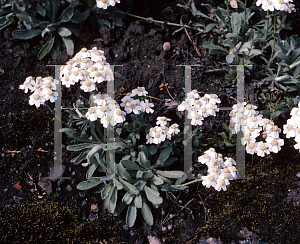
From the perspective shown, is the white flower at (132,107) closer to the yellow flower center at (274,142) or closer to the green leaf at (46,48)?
the yellow flower center at (274,142)

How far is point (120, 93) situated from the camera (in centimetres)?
268

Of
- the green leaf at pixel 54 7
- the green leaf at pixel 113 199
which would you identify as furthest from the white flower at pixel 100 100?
the green leaf at pixel 54 7

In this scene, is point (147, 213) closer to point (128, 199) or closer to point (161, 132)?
point (128, 199)

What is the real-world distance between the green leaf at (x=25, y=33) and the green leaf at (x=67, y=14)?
0.31 meters

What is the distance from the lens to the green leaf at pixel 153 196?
1.89m

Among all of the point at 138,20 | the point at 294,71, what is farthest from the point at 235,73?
the point at 138,20

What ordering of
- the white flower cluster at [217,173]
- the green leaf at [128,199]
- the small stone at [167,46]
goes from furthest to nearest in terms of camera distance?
1. the small stone at [167,46]
2. the green leaf at [128,199]
3. the white flower cluster at [217,173]

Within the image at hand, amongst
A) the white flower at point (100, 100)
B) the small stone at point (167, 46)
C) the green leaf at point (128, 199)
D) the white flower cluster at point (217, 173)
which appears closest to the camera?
the white flower cluster at point (217, 173)

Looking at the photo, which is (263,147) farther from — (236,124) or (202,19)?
(202,19)

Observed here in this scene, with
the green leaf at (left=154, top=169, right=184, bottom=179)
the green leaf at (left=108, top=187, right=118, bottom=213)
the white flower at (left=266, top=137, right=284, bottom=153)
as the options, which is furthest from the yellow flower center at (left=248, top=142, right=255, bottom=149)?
the green leaf at (left=108, top=187, right=118, bottom=213)

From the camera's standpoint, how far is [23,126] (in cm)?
255

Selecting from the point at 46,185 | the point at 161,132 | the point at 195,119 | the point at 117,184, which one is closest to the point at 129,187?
the point at 117,184

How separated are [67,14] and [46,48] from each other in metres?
0.43

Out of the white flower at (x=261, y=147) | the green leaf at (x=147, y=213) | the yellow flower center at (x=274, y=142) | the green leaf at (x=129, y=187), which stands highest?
the yellow flower center at (x=274, y=142)
